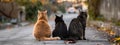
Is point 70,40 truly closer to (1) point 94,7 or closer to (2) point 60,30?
(2) point 60,30

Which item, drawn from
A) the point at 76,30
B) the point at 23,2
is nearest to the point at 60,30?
the point at 76,30

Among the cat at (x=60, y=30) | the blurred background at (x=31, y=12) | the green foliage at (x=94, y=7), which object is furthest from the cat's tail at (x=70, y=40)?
the green foliage at (x=94, y=7)

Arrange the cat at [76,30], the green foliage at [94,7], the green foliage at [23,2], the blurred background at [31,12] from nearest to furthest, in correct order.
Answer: the cat at [76,30] → the blurred background at [31,12] → the green foliage at [94,7] → the green foliage at [23,2]

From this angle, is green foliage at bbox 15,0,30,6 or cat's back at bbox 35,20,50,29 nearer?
cat's back at bbox 35,20,50,29

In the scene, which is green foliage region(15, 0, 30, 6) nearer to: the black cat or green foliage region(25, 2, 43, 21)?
green foliage region(25, 2, 43, 21)

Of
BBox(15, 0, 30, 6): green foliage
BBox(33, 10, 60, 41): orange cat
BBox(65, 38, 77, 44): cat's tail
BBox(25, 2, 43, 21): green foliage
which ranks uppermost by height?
BBox(33, 10, 60, 41): orange cat

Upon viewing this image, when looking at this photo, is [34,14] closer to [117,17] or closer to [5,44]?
[117,17]

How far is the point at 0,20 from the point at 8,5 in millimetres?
6271

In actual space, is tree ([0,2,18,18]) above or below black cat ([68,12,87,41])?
below

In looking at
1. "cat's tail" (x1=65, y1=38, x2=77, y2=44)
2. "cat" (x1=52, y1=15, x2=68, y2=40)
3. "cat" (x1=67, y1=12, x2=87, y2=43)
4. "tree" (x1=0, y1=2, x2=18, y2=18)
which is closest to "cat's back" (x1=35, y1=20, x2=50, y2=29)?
"cat" (x1=52, y1=15, x2=68, y2=40)

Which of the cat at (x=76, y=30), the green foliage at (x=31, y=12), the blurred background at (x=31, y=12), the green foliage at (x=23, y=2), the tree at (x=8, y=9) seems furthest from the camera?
the green foliage at (x=31, y=12)

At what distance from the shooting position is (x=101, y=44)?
13477mm

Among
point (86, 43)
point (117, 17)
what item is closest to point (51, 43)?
point (86, 43)

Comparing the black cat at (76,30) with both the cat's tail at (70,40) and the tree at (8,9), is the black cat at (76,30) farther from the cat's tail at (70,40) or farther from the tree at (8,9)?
the tree at (8,9)
